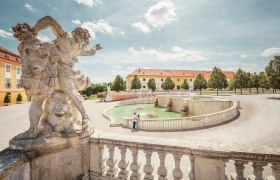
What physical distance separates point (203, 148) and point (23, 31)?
3427mm

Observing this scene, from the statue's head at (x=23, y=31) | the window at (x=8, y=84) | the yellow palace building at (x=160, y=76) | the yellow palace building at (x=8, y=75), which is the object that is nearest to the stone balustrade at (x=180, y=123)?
the statue's head at (x=23, y=31)

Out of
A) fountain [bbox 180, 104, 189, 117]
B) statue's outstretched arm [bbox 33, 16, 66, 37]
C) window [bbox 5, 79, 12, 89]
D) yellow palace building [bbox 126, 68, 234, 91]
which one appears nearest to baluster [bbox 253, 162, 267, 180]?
statue's outstretched arm [bbox 33, 16, 66, 37]

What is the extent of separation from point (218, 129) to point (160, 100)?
923 inches

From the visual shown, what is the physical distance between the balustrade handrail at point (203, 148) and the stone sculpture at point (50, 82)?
71 cm

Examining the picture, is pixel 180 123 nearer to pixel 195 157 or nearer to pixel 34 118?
pixel 195 157

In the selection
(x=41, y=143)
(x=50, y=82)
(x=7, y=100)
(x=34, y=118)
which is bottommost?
(x=7, y=100)

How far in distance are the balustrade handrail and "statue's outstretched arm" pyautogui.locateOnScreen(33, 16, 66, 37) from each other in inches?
84.0

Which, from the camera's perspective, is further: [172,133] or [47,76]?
[172,133]

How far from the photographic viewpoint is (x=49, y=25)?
10.3ft

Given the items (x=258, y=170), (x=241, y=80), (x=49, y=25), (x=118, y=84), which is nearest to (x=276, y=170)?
(x=258, y=170)

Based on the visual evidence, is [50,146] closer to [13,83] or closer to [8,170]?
[8,170]

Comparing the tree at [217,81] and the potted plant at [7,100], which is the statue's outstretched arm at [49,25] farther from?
the tree at [217,81]

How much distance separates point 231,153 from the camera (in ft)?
8.28

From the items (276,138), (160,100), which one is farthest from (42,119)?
(160,100)
